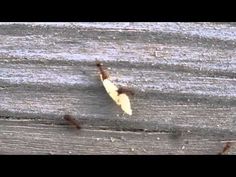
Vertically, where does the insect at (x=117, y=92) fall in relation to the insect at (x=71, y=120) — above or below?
above

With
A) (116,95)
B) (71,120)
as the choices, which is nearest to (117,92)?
(116,95)

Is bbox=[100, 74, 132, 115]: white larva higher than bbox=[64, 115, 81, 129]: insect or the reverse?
higher

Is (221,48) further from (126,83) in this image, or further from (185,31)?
(126,83)

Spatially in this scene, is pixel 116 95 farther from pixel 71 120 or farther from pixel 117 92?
pixel 71 120

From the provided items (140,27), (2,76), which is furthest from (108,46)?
(2,76)

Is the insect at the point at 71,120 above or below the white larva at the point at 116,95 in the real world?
below
